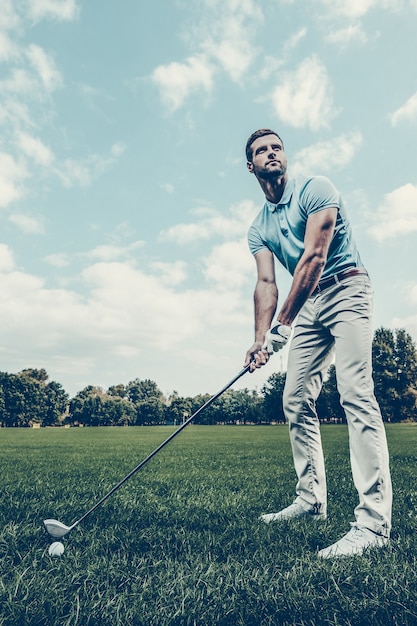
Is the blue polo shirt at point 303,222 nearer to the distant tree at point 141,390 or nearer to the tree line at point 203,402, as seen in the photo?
the tree line at point 203,402

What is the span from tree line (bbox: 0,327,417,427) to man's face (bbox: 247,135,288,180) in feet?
198

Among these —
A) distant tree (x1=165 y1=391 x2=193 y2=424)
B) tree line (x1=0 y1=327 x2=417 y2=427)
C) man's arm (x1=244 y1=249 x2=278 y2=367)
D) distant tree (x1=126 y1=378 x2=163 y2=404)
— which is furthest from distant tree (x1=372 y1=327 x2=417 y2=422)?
distant tree (x1=126 y1=378 x2=163 y2=404)

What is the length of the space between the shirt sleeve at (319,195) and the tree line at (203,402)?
60522 mm

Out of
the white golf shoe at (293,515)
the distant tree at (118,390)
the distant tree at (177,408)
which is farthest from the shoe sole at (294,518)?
the distant tree at (118,390)

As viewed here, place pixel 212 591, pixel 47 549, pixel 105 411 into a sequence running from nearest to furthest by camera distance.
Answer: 1. pixel 212 591
2. pixel 47 549
3. pixel 105 411

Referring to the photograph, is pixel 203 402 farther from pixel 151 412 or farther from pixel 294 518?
pixel 294 518

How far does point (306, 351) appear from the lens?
14.4 feet

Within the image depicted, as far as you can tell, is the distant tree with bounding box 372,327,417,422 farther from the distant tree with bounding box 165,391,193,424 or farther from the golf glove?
the golf glove

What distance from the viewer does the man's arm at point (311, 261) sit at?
12.4ft

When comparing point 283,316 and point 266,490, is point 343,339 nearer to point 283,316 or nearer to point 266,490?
point 283,316

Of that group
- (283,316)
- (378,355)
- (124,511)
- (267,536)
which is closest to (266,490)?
(124,511)

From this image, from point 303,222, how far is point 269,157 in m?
0.62

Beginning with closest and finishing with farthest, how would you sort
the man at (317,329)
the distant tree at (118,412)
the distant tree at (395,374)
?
the man at (317,329)
the distant tree at (395,374)
the distant tree at (118,412)

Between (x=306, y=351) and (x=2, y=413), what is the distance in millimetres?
90993
